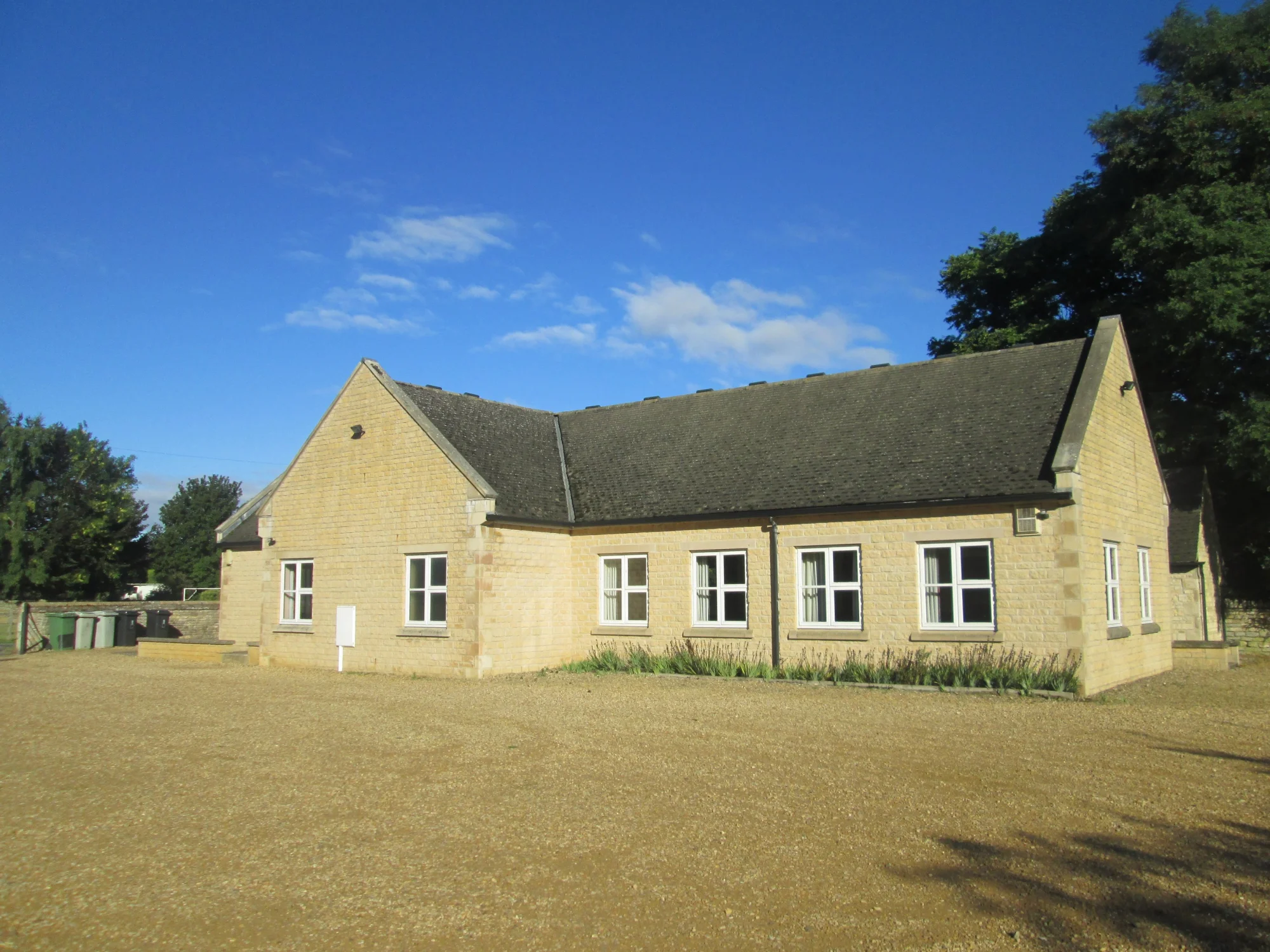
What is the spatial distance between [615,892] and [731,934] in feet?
3.21

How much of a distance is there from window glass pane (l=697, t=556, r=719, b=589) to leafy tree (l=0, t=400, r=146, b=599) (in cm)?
3986

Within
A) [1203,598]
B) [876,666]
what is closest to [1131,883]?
[876,666]

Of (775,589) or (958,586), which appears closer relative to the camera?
(958,586)

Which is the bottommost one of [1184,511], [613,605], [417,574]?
[613,605]

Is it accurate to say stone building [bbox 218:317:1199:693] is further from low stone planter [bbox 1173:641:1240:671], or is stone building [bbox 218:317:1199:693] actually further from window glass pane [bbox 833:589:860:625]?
low stone planter [bbox 1173:641:1240:671]

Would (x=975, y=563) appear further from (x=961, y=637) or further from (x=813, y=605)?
(x=813, y=605)

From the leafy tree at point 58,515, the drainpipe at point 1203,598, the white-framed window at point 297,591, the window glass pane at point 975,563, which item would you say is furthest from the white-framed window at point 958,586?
the leafy tree at point 58,515

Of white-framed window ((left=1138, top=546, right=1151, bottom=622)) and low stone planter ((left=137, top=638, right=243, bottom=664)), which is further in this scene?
low stone planter ((left=137, top=638, right=243, bottom=664))

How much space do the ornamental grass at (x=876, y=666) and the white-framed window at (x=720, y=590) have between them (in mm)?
631

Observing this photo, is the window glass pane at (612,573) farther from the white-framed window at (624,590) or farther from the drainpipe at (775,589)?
the drainpipe at (775,589)

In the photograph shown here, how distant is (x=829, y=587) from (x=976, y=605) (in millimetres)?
2821

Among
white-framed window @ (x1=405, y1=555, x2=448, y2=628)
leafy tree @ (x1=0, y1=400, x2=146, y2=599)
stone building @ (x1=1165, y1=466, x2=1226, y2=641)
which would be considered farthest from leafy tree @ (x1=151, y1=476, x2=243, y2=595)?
stone building @ (x1=1165, y1=466, x2=1226, y2=641)

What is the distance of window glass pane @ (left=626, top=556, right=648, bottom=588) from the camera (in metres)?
21.5

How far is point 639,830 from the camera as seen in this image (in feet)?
25.0
